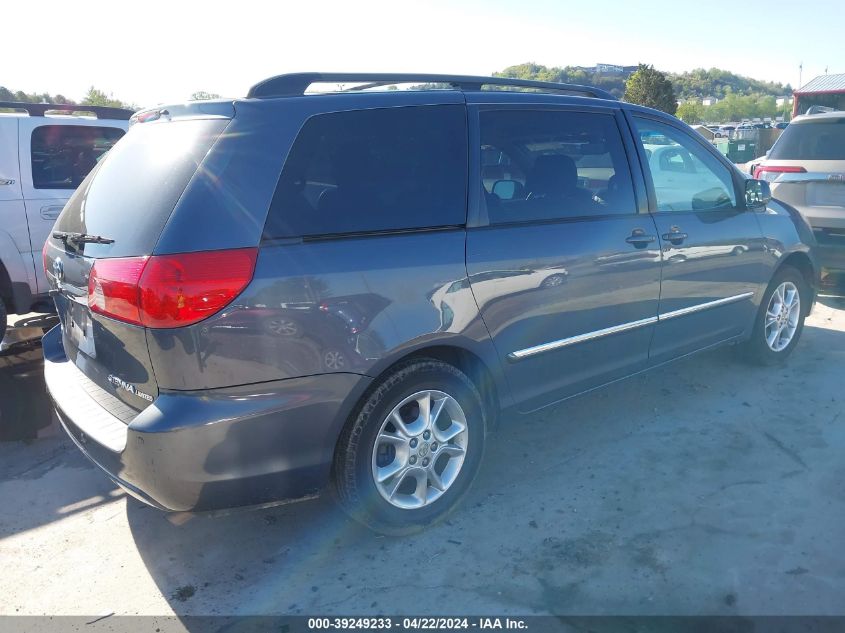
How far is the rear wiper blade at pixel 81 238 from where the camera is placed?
2681mm

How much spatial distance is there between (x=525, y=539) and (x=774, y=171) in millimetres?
5681

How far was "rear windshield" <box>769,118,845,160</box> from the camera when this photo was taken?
6.70 meters

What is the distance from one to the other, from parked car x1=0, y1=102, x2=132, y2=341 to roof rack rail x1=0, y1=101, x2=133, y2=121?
1 cm

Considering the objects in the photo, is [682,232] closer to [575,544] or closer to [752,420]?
[752,420]

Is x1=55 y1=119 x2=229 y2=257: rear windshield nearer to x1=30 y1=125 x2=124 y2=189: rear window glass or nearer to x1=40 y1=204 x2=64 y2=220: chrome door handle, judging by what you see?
x1=40 y1=204 x2=64 y2=220: chrome door handle

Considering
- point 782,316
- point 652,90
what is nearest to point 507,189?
point 782,316

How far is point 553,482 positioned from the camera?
11.7 feet

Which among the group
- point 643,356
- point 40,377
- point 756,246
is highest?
point 756,246

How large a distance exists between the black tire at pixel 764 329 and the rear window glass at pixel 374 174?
Result: 9.62 ft

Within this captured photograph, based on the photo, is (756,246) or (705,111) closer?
(756,246)

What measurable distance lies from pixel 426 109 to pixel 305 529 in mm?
→ 2008

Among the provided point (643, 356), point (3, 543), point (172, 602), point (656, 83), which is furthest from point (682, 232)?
point (656, 83)

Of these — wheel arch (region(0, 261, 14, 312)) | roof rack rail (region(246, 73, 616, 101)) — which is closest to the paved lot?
wheel arch (region(0, 261, 14, 312))

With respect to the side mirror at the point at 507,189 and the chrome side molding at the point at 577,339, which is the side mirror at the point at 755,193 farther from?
the side mirror at the point at 507,189
